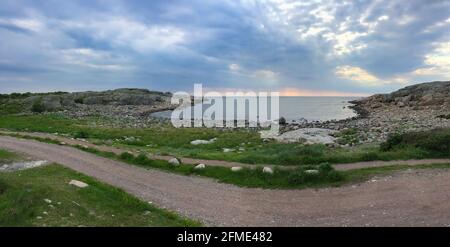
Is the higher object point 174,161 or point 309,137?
point 309,137

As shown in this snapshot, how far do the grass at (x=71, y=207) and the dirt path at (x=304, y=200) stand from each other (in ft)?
4.22

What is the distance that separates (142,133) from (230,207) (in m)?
25.8

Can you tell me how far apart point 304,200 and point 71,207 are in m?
7.96

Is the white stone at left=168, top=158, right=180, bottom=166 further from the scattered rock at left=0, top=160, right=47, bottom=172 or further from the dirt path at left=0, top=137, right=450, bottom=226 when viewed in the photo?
the scattered rock at left=0, top=160, right=47, bottom=172

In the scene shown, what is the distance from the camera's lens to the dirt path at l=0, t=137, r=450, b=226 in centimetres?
1266

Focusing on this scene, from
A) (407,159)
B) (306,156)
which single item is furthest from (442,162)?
(306,156)

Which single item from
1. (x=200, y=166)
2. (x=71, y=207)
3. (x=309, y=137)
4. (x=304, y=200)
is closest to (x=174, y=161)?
(x=200, y=166)

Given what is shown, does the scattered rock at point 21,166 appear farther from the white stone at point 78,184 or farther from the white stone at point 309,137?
the white stone at point 309,137

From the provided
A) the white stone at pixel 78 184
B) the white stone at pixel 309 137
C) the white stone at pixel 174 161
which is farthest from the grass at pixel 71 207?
the white stone at pixel 309 137

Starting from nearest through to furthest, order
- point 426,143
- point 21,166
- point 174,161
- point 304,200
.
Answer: point 304,200 → point 21,166 → point 174,161 → point 426,143

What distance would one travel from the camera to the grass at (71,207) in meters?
11.6

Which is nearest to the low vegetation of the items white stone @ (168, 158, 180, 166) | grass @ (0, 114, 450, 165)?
grass @ (0, 114, 450, 165)

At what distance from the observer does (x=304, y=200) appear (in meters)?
15.0

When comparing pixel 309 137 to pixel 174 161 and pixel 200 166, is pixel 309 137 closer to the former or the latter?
pixel 174 161
